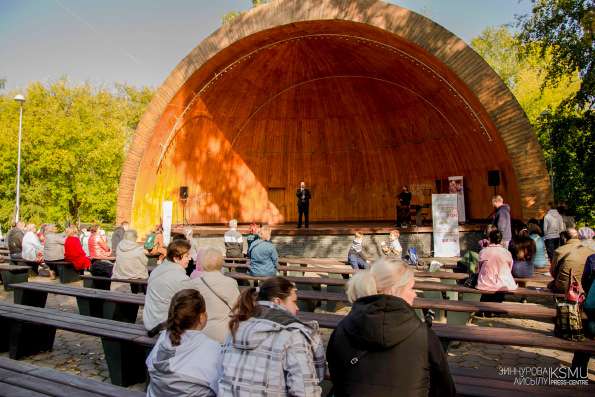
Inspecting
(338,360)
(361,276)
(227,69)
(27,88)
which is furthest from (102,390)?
(27,88)

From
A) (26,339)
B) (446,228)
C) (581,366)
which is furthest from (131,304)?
(446,228)

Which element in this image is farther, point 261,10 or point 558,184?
point 558,184

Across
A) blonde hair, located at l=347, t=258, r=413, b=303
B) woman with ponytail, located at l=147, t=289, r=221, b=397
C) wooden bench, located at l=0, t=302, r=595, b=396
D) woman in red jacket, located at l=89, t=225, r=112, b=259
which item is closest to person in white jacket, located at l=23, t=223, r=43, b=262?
woman in red jacket, located at l=89, t=225, r=112, b=259

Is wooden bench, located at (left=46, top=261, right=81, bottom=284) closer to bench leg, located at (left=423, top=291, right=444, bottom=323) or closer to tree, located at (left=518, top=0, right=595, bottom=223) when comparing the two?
bench leg, located at (left=423, top=291, right=444, bottom=323)

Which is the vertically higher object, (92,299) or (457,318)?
(92,299)

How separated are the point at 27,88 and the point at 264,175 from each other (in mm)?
18044

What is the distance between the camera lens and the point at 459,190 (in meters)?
15.3

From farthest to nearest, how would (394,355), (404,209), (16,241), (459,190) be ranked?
(459,190) → (404,209) → (16,241) → (394,355)

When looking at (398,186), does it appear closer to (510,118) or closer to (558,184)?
(558,184)

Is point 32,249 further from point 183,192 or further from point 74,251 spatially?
point 183,192

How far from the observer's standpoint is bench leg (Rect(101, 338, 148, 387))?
4.19m

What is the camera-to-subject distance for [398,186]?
17625 millimetres

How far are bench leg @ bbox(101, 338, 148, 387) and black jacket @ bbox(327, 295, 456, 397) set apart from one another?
115 inches

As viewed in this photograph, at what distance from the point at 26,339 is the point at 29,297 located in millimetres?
1425
